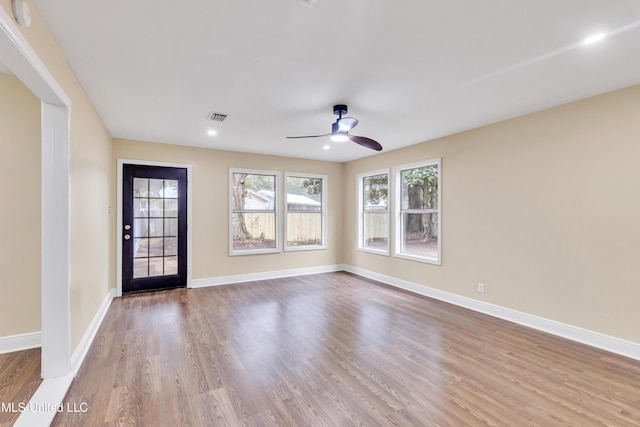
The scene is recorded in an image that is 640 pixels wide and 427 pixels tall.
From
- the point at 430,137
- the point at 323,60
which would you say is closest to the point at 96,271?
the point at 323,60

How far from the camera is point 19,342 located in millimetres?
2904

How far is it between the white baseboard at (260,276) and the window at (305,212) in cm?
48

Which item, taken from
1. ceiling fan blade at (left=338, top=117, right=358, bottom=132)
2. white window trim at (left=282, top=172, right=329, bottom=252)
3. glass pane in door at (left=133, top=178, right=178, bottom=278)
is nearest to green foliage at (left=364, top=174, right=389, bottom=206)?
white window trim at (left=282, top=172, right=329, bottom=252)

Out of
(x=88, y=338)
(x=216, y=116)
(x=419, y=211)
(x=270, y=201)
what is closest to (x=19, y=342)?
(x=88, y=338)

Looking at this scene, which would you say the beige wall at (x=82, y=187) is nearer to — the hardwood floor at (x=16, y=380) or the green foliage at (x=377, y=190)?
the hardwood floor at (x=16, y=380)

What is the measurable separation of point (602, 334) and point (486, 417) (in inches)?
80.1

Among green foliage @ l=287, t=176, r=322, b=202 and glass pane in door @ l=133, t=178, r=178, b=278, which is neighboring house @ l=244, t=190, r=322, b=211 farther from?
glass pane in door @ l=133, t=178, r=178, b=278

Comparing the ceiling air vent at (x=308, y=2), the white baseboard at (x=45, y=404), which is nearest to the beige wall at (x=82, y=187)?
the white baseboard at (x=45, y=404)

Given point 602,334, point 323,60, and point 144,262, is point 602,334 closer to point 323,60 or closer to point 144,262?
point 323,60

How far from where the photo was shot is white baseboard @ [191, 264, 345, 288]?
217 inches

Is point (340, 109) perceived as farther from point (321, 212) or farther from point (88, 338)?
point (321, 212)

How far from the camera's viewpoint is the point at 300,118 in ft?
12.6

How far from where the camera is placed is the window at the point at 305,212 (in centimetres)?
653

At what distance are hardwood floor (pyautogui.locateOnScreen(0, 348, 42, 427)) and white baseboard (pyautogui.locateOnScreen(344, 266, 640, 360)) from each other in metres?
4.72
